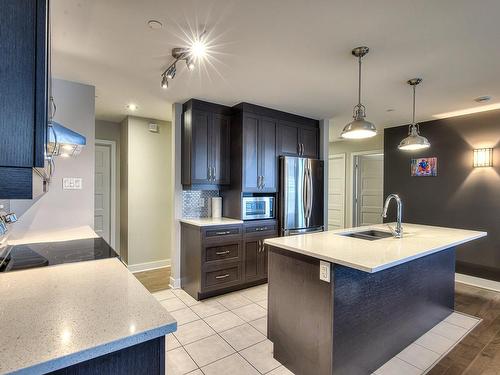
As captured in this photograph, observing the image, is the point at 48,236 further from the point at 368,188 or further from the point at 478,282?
the point at 368,188

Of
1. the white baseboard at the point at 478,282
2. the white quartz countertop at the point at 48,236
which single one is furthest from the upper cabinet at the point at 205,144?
the white baseboard at the point at 478,282

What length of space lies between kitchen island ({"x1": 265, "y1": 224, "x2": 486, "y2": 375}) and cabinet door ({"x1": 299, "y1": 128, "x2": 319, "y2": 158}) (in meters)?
2.13

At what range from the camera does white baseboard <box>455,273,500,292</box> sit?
12.1 feet

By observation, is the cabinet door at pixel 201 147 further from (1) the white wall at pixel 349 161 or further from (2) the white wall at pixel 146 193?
(1) the white wall at pixel 349 161

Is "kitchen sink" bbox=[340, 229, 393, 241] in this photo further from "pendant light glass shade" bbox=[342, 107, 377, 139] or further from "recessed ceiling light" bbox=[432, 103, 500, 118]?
"recessed ceiling light" bbox=[432, 103, 500, 118]

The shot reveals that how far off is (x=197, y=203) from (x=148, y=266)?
150 centimetres

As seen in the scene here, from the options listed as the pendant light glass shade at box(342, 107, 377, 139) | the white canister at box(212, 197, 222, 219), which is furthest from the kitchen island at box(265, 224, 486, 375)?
the white canister at box(212, 197, 222, 219)

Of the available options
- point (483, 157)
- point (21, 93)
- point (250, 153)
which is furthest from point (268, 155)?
point (21, 93)

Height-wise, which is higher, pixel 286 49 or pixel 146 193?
pixel 286 49

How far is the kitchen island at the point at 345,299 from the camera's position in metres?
1.74

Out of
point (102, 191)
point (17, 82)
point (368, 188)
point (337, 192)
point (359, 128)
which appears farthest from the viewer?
point (337, 192)

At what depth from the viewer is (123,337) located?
769 mm

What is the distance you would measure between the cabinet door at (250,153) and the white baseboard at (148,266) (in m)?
2.14

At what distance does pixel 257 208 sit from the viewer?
3.70m
